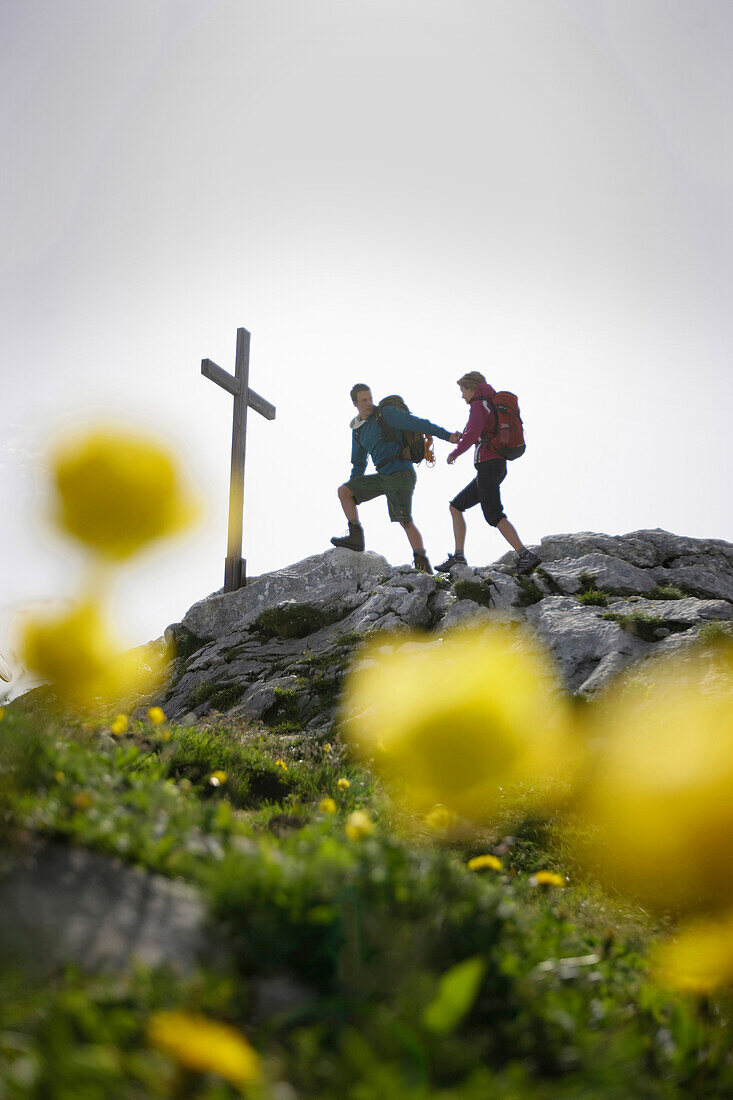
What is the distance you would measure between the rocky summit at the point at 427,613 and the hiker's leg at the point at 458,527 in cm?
44

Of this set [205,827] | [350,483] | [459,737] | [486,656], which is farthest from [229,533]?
[205,827]

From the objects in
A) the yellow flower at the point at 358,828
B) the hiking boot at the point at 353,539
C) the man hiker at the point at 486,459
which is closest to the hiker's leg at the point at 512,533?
the man hiker at the point at 486,459

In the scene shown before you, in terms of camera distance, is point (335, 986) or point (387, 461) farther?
point (387, 461)

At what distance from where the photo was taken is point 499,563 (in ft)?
32.0

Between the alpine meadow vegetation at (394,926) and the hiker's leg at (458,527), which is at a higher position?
the hiker's leg at (458,527)

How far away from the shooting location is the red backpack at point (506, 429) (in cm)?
883

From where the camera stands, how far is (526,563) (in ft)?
28.9

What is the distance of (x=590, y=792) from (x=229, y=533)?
25.2 feet

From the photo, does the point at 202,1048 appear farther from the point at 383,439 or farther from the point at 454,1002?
the point at 383,439

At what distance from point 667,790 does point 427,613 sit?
3971 millimetres

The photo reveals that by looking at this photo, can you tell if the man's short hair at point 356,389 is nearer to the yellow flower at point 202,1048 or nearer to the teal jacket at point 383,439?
the teal jacket at point 383,439

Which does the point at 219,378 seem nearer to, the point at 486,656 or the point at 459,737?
the point at 486,656

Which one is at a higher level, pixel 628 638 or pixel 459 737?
pixel 628 638

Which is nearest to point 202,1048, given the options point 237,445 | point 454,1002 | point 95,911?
point 454,1002
